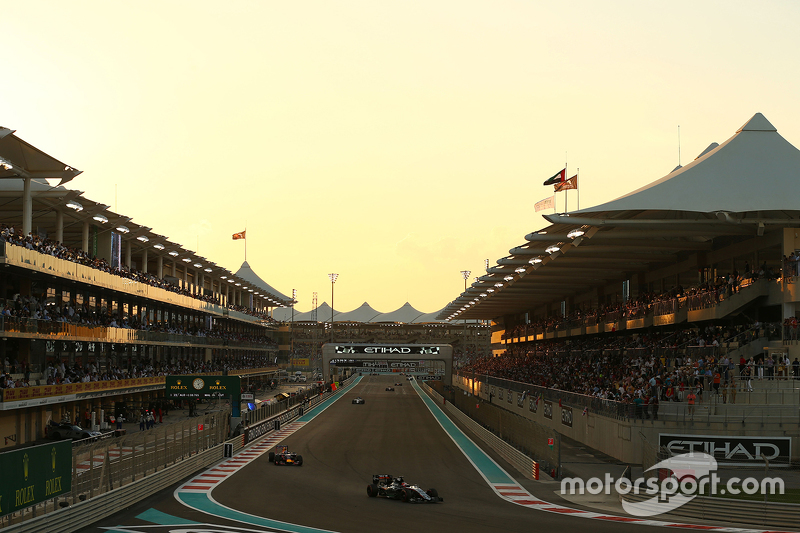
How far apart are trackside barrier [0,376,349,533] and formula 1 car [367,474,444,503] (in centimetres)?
663

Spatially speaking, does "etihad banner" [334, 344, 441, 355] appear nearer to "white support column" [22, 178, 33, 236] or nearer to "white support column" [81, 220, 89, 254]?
"white support column" [81, 220, 89, 254]

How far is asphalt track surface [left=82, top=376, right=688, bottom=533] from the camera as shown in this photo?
20047 millimetres

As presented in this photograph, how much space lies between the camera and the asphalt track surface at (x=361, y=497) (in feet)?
65.8

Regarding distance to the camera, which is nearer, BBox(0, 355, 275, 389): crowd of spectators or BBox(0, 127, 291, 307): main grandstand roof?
BBox(0, 355, 275, 389): crowd of spectators

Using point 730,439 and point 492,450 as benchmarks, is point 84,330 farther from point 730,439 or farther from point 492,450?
point 730,439

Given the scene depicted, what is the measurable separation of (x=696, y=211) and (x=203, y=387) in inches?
895

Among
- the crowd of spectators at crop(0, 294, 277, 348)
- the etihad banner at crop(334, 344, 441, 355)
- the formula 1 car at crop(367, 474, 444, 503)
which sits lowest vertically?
the formula 1 car at crop(367, 474, 444, 503)

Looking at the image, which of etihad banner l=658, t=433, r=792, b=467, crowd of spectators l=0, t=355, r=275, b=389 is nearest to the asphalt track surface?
etihad banner l=658, t=433, r=792, b=467

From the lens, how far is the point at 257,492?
25.0 metres

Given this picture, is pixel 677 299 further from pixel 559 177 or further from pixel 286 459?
pixel 286 459

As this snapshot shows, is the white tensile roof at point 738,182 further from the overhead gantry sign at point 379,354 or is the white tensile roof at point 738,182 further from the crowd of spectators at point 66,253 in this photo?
the overhead gantry sign at point 379,354

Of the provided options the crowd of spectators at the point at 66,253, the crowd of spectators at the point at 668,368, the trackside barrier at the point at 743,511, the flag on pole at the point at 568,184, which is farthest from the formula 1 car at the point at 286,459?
the flag on pole at the point at 568,184

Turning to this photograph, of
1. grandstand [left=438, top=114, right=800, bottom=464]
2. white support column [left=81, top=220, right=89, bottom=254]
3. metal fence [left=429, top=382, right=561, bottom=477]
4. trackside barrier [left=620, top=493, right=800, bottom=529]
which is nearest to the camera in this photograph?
trackside barrier [left=620, top=493, right=800, bottom=529]

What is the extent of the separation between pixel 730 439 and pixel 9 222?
42.5 m
